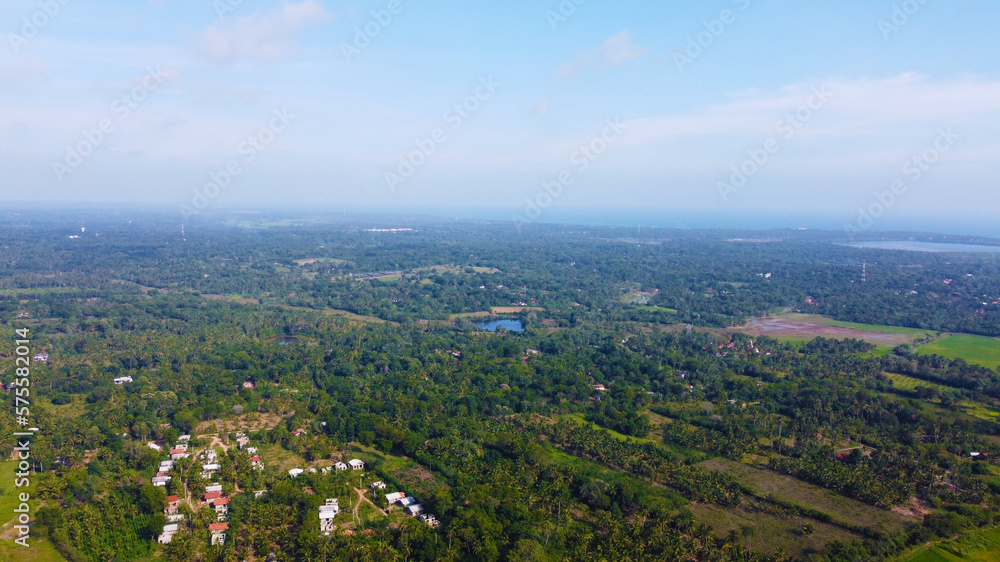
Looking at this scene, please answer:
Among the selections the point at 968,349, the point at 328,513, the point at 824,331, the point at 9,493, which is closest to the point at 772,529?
the point at 328,513

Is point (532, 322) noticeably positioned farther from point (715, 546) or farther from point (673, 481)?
point (715, 546)

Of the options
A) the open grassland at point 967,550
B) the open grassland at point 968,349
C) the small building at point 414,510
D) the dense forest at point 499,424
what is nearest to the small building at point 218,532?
the dense forest at point 499,424

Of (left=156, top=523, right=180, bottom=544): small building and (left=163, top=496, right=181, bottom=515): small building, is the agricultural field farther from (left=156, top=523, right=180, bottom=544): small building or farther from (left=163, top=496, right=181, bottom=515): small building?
(left=156, top=523, right=180, bottom=544): small building

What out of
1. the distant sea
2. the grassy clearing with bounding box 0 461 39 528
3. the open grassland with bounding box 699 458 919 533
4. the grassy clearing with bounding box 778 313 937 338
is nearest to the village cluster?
the grassy clearing with bounding box 0 461 39 528

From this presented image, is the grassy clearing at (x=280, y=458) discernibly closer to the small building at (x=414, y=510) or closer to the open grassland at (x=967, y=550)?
the small building at (x=414, y=510)

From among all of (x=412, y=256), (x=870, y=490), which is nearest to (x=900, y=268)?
(x=412, y=256)
